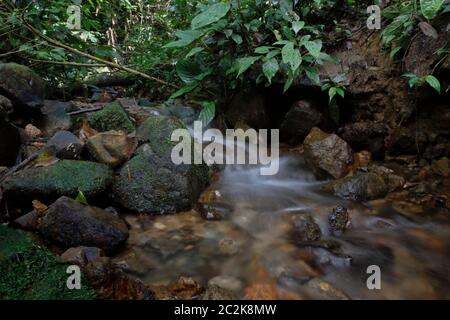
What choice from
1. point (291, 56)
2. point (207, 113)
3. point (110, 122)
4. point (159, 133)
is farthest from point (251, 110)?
point (110, 122)

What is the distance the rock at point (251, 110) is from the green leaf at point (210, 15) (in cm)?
121

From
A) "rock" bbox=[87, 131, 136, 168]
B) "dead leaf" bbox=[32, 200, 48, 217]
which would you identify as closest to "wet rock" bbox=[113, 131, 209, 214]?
"rock" bbox=[87, 131, 136, 168]

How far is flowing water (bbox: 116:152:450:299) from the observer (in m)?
2.15

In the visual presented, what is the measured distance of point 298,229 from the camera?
2746mm

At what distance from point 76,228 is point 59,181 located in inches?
22.7

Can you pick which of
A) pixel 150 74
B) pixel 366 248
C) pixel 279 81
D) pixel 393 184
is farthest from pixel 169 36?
pixel 366 248

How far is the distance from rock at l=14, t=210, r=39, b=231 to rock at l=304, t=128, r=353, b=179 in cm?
275

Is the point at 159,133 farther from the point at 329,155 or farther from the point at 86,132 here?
the point at 329,155

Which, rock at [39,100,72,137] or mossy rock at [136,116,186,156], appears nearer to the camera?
mossy rock at [136,116,186,156]

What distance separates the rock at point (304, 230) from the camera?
2617 mm

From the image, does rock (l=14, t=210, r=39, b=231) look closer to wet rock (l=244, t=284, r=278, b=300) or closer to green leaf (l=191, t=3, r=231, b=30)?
wet rock (l=244, t=284, r=278, b=300)

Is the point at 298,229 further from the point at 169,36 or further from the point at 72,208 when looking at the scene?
the point at 169,36

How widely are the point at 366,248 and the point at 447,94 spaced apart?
1.93 metres

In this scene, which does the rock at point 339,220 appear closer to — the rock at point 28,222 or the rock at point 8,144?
the rock at point 28,222
